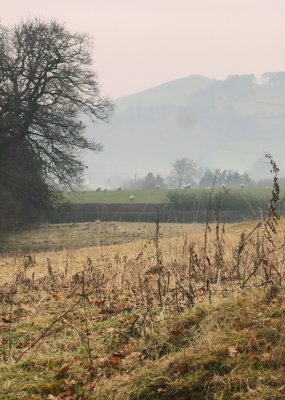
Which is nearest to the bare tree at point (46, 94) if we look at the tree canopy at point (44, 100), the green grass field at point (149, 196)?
the tree canopy at point (44, 100)

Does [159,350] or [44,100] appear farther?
[44,100]

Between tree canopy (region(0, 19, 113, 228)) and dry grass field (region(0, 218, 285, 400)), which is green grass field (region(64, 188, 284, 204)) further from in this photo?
dry grass field (region(0, 218, 285, 400))

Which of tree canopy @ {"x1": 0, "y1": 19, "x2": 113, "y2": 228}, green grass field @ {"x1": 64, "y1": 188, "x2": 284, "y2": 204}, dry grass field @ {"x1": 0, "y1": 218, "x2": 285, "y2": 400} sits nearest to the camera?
dry grass field @ {"x1": 0, "y1": 218, "x2": 285, "y2": 400}

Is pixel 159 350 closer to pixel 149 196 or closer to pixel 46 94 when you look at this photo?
pixel 46 94

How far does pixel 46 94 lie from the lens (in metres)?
35.5

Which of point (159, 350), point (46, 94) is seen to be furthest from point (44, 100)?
point (159, 350)

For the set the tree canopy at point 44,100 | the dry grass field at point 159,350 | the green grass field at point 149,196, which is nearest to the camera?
the dry grass field at point 159,350

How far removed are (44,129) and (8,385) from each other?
3084cm

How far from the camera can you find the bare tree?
111 ft

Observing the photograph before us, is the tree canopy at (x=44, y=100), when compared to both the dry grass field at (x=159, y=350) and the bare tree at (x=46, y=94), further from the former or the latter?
the dry grass field at (x=159, y=350)

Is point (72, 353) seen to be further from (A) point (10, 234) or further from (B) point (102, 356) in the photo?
(A) point (10, 234)

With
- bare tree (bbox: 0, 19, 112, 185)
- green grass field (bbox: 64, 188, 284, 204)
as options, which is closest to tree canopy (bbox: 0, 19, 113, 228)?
bare tree (bbox: 0, 19, 112, 185)

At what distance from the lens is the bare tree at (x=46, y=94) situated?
33.9 metres

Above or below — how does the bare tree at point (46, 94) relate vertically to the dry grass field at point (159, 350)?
above
